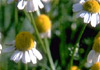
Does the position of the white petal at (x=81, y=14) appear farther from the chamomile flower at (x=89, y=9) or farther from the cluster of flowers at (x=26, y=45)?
the cluster of flowers at (x=26, y=45)

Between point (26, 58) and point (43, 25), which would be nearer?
point (26, 58)

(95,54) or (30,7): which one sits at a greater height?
(30,7)

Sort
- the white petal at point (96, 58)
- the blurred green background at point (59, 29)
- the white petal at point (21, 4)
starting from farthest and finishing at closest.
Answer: the blurred green background at point (59, 29)
the white petal at point (96, 58)
the white petal at point (21, 4)

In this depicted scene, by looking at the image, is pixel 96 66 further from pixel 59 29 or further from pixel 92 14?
pixel 59 29

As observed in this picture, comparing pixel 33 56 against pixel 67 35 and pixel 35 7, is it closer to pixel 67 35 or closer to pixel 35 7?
pixel 35 7

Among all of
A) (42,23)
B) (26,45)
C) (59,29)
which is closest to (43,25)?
(42,23)

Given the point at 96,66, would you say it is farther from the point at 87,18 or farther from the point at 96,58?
the point at 87,18

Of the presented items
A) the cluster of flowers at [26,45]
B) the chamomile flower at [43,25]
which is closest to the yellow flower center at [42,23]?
the chamomile flower at [43,25]

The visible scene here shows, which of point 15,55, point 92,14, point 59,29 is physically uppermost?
point 92,14
